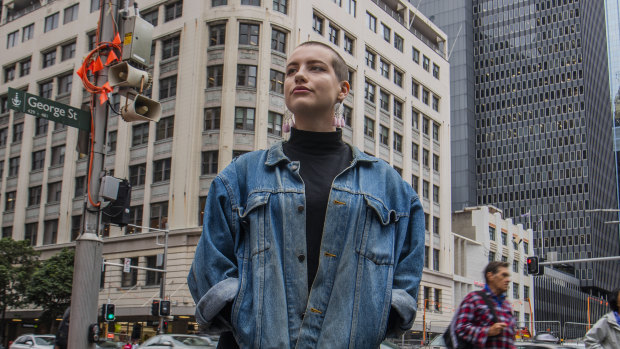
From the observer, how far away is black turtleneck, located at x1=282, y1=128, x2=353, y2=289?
9.70 feet

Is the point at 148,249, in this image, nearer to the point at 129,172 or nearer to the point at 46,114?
the point at 129,172

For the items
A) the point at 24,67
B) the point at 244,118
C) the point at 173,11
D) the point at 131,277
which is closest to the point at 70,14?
the point at 24,67

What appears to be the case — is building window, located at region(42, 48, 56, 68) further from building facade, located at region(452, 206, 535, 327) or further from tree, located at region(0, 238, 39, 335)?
building facade, located at region(452, 206, 535, 327)

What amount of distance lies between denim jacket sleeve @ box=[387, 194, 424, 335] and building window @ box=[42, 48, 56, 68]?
56.8 m

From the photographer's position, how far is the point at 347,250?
287 centimetres

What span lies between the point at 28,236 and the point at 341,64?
54.4 m

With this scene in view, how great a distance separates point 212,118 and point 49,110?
114 feet

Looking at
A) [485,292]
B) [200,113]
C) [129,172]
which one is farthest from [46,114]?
[129,172]

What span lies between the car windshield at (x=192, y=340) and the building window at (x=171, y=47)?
3097 cm

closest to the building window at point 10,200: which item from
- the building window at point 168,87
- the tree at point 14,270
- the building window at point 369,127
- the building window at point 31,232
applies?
the building window at point 31,232

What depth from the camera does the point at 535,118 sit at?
428ft

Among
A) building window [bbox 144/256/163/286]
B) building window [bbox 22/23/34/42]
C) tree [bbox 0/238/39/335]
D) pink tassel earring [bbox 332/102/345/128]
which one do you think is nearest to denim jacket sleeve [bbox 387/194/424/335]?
pink tassel earring [bbox 332/102/345/128]

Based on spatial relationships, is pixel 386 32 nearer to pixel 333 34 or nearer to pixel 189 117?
pixel 333 34

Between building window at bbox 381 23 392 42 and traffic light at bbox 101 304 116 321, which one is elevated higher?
building window at bbox 381 23 392 42
